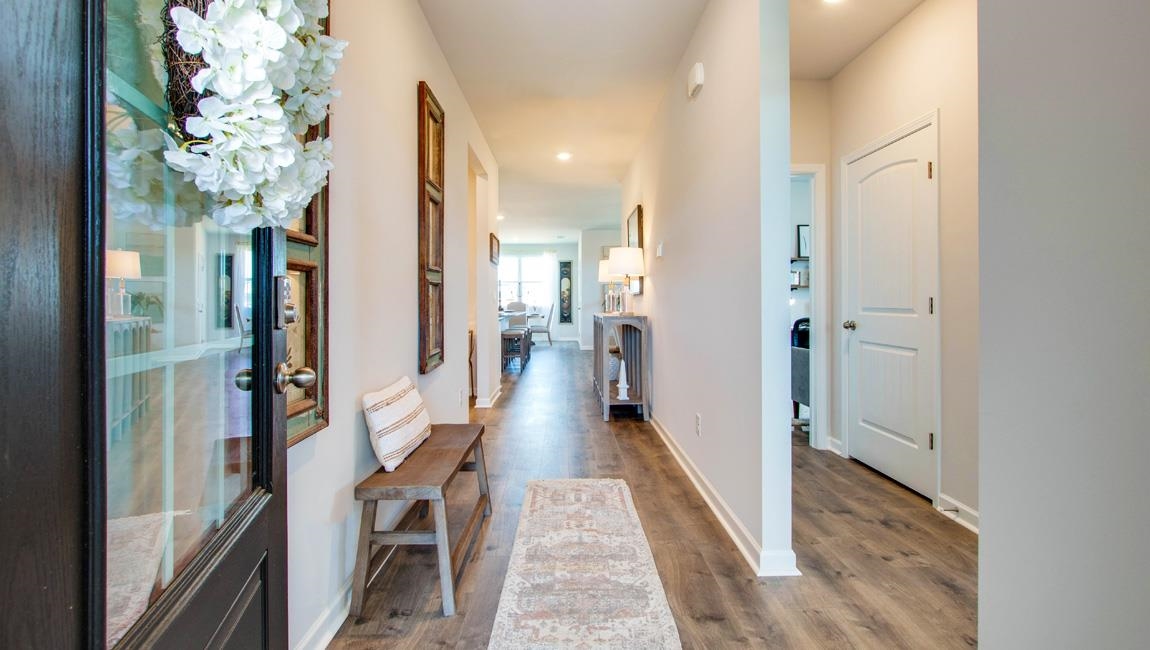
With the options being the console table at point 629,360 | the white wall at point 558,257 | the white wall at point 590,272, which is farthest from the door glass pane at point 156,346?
the white wall at point 558,257

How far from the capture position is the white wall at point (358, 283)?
4.77 ft

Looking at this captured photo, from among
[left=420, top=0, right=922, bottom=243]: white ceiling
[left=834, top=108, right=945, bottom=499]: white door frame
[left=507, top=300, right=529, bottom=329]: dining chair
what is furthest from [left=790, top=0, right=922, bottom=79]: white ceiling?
[left=507, top=300, right=529, bottom=329]: dining chair

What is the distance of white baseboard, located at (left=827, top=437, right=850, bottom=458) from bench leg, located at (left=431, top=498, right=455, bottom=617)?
2.72 metres

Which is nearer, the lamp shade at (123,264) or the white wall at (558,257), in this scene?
the lamp shade at (123,264)

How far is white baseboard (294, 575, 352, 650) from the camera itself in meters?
1.42

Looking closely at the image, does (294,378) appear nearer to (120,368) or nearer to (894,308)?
(120,368)

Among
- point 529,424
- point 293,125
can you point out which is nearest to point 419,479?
point 293,125

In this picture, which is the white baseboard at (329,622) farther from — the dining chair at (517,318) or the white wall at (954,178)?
the dining chair at (517,318)

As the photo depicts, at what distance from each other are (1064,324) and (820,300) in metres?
2.80

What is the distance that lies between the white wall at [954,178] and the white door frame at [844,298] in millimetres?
22

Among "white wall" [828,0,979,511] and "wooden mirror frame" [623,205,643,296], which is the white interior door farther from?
"wooden mirror frame" [623,205,643,296]

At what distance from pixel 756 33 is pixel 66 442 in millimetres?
2194

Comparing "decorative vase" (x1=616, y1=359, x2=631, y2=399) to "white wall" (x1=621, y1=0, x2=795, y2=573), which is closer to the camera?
"white wall" (x1=621, y1=0, x2=795, y2=573)

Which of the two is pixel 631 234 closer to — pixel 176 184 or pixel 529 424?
pixel 529 424
